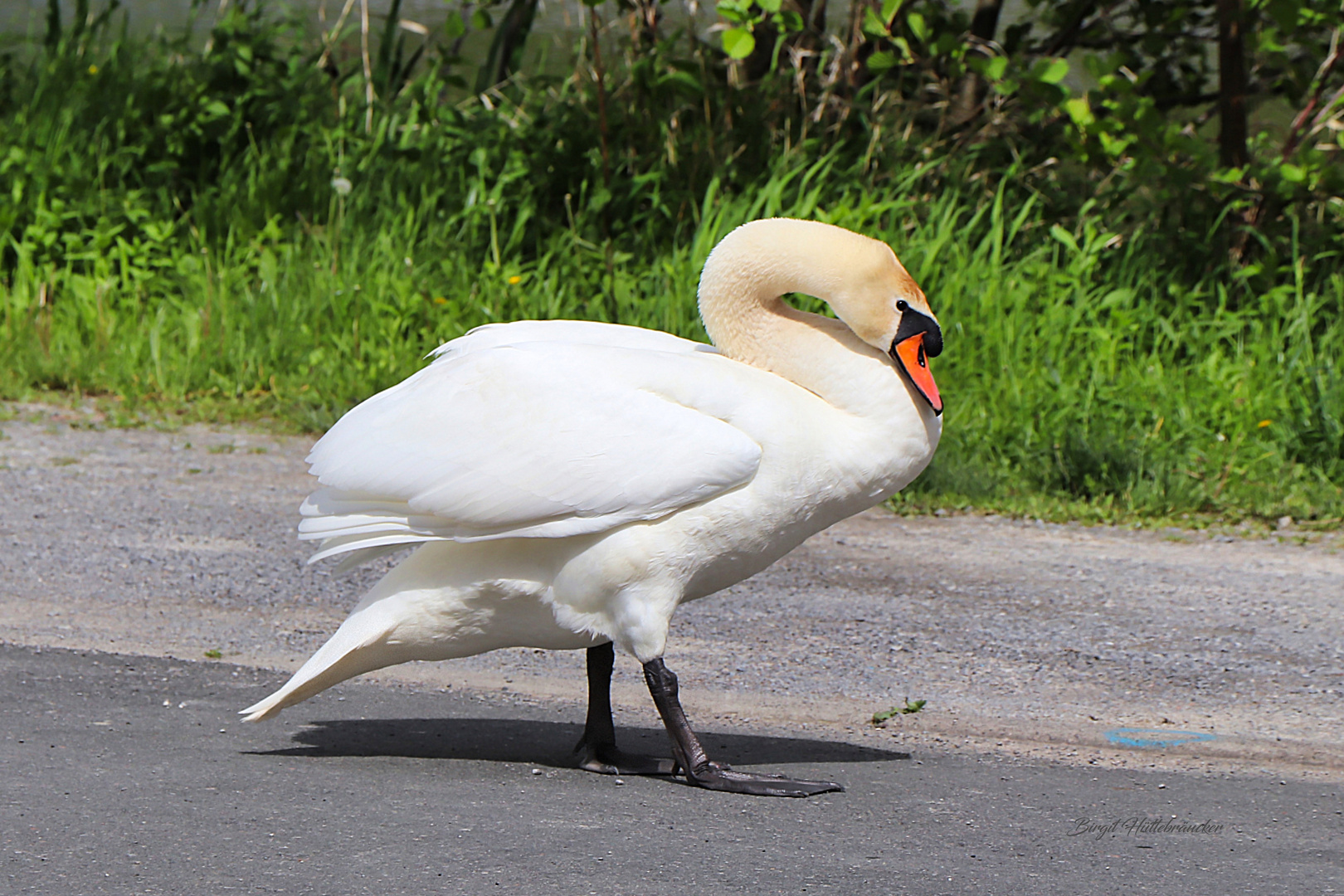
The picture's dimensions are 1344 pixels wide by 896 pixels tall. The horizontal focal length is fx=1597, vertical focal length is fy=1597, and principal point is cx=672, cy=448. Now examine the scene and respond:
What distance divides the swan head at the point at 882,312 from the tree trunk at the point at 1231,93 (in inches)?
209

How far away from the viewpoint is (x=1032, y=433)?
6781 millimetres

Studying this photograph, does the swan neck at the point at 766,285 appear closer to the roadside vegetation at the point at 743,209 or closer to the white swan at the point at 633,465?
the white swan at the point at 633,465

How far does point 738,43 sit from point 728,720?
12.3 ft

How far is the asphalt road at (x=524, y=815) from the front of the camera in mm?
2836

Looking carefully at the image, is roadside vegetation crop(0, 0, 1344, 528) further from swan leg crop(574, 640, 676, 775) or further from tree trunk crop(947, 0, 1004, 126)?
swan leg crop(574, 640, 676, 775)

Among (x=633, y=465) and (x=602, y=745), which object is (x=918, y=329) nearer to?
(x=633, y=465)

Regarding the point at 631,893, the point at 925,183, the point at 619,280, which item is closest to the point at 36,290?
the point at 619,280

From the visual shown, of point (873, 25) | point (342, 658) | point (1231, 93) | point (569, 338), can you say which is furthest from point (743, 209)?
point (342, 658)

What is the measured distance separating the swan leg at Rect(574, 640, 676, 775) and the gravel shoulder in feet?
1.54

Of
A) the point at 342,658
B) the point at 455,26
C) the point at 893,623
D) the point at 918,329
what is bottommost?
the point at 893,623

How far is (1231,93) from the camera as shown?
8273 millimetres

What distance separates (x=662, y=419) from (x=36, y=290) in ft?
21.0

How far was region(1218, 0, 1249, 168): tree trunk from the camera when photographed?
8.20 metres

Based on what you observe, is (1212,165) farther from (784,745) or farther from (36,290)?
(36,290)
